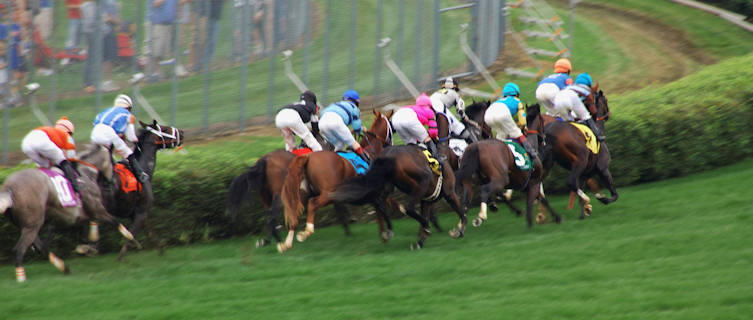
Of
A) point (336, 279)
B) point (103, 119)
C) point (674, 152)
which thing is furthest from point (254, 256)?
point (674, 152)

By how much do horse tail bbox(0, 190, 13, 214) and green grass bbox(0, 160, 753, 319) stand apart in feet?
2.49

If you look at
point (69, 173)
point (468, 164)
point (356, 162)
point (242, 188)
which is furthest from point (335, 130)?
point (69, 173)

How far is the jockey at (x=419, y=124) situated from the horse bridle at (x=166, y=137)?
8.84 feet

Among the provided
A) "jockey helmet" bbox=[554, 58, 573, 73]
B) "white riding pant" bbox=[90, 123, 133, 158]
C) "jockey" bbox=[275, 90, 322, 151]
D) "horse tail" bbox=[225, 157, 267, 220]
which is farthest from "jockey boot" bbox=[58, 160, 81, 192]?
"jockey helmet" bbox=[554, 58, 573, 73]

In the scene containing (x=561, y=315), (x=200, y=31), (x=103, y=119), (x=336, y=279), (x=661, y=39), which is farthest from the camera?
(x=661, y=39)

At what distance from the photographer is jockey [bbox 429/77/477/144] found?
10438mm

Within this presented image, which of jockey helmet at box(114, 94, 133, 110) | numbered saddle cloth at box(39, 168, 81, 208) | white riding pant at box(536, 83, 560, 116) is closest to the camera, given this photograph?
numbered saddle cloth at box(39, 168, 81, 208)

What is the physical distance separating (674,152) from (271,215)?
6532 mm

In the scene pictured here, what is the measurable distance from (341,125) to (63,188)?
9.89ft

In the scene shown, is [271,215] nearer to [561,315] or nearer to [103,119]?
[103,119]

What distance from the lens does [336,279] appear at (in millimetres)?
8352

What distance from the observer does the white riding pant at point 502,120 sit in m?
10.3

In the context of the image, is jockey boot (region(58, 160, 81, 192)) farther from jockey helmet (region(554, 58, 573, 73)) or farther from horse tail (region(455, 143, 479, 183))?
jockey helmet (region(554, 58, 573, 73))

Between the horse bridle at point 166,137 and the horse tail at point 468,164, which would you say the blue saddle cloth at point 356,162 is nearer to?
the horse tail at point 468,164
